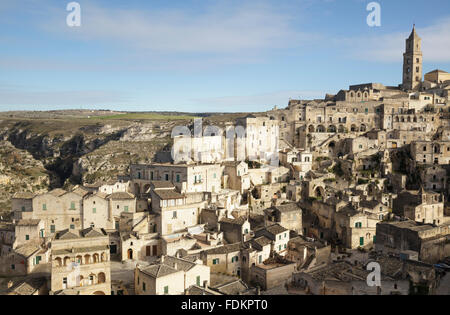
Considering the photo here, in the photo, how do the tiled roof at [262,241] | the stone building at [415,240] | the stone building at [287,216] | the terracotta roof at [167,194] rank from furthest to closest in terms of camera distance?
the stone building at [287,216] → the terracotta roof at [167,194] → the tiled roof at [262,241] → the stone building at [415,240]

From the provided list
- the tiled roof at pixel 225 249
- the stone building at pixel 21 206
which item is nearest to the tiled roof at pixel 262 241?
the tiled roof at pixel 225 249

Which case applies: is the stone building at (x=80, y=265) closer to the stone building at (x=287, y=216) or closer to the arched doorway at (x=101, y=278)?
the arched doorway at (x=101, y=278)

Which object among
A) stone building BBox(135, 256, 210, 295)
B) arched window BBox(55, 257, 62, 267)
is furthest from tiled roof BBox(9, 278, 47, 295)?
stone building BBox(135, 256, 210, 295)

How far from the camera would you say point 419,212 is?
41625 millimetres

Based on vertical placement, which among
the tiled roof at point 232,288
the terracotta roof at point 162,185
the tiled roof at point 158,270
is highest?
the terracotta roof at point 162,185

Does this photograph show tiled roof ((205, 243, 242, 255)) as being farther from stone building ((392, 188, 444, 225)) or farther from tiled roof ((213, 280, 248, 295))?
stone building ((392, 188, 444, 225))

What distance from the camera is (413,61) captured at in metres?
80.1

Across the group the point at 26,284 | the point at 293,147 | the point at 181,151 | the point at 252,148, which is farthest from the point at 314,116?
the point at 26,284

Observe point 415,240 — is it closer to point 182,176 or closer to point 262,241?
point 262,241

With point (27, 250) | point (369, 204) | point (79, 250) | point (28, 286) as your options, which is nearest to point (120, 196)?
point (79, 250)

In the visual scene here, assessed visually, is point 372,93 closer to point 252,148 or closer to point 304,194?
point 252,148

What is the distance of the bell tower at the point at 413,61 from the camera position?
3152 inches

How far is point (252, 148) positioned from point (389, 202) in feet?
67.1

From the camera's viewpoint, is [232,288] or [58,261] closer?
[232,288]
